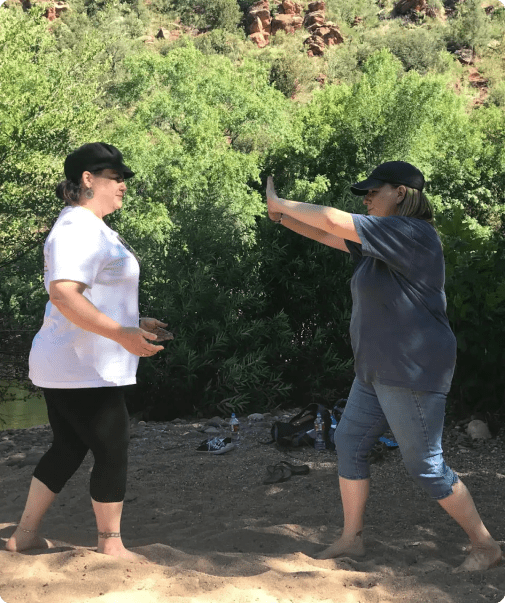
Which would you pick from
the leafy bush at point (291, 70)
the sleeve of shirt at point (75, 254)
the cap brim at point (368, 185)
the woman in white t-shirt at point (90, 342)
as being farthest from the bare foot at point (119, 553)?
the leafy bush at point (291, 70)

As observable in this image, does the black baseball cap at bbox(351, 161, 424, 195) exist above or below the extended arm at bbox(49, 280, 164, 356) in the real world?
above

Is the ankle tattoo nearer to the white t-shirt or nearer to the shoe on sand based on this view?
the white t-shirt

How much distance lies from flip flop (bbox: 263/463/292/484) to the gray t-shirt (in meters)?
1.80

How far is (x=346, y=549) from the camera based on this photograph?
3.34 metres

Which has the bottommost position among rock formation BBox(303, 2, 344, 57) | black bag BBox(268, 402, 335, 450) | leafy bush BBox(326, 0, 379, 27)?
black bag BBox(268, 402, 335, 450)

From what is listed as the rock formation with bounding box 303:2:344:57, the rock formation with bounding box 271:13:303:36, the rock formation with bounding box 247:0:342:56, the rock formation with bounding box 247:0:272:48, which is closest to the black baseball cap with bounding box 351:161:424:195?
the rock formation with bounding box 303:2:344:57

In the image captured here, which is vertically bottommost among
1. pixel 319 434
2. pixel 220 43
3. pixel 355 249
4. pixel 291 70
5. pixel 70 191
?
pixel 319 434

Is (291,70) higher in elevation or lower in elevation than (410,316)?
higher

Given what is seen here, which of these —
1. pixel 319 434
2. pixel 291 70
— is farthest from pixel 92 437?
pixel 291 70

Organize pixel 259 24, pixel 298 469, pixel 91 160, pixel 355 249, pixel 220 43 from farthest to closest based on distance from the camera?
pixel 259 24 → pixel 220 43 → pixel 298 469 → pixel 355 249 → pixel 91 160

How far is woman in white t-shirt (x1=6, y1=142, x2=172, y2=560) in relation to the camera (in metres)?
2.83

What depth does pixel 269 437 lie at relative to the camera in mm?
5918

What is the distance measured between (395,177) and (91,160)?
49.1 inches

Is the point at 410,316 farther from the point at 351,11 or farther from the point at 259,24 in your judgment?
the point at 351,11
